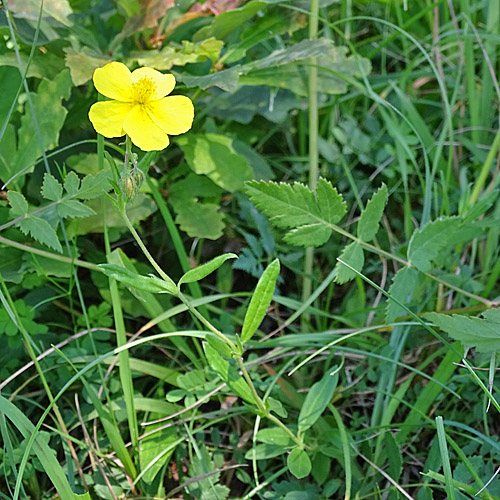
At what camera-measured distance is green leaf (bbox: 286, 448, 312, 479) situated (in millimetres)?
1214

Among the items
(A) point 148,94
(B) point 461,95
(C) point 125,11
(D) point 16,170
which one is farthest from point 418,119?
(D) point 16,170

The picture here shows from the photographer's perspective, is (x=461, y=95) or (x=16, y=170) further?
(x=461, y=95)

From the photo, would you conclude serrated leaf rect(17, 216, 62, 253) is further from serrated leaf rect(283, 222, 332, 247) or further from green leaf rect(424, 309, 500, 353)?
green leaf rect(424, 309, 500, 353)

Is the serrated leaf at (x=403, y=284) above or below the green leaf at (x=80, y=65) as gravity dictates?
below

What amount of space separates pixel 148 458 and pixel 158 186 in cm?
77

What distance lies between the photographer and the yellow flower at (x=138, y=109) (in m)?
1.04

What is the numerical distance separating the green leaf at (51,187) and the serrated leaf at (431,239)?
2.68ft

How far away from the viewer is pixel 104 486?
4.27 feet

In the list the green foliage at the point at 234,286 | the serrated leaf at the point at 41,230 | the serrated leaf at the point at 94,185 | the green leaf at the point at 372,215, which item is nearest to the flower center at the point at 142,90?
the green foliage at the point at 234,286

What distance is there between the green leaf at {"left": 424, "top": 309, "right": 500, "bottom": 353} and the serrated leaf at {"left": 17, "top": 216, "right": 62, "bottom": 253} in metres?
0.83

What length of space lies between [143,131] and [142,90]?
Answer: 0.09 metres

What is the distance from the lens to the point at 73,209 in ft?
4.39

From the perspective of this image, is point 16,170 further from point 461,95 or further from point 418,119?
point 461,95

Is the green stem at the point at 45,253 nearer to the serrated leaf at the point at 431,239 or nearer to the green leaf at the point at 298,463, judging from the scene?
the green leaf at the point at 298,463
